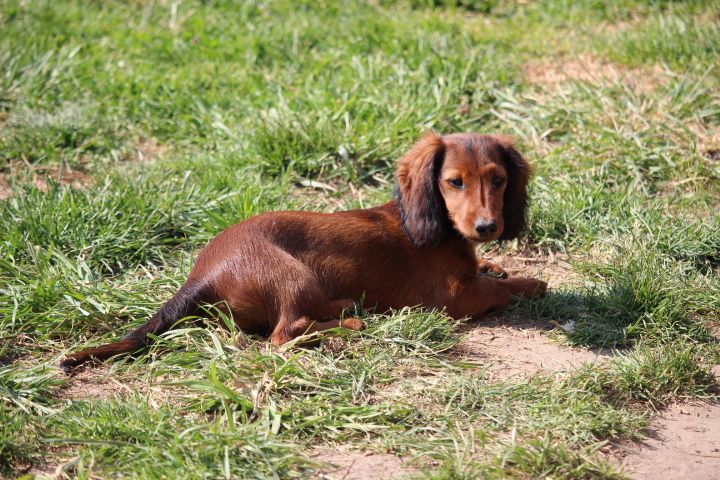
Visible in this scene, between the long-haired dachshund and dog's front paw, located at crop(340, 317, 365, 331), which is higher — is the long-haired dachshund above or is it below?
above

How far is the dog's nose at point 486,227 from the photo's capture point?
4.47 metres

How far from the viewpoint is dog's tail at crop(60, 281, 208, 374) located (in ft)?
13.8

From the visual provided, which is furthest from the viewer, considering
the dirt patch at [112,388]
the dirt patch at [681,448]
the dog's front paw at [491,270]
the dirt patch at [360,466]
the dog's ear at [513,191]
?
the dog's front paw at [491,270]

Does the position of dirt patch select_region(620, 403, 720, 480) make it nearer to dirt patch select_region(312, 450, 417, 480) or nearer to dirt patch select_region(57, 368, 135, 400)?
dirt patch select_region(312, 450, 417, 480)

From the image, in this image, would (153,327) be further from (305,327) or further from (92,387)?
(305,327)

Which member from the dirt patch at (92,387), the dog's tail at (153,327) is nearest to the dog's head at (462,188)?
the dog's tail at (153,327)

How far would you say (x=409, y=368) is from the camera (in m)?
4.23

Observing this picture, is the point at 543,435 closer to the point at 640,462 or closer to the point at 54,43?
the point at 640,462

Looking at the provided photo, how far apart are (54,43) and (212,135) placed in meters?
2.20

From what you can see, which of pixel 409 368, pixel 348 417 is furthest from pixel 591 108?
pixel 348 417

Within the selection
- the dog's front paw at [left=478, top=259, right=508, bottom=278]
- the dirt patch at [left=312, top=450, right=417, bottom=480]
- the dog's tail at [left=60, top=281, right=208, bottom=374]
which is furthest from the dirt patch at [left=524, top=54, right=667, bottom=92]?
the dirt patch at [left=312, top=450, right=417, bottom=480]

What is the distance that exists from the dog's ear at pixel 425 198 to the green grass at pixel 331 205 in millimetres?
443

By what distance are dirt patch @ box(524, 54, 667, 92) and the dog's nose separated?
3.11 m

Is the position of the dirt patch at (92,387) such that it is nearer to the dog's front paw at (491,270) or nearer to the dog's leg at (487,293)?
the dog's leg at (487,293)
